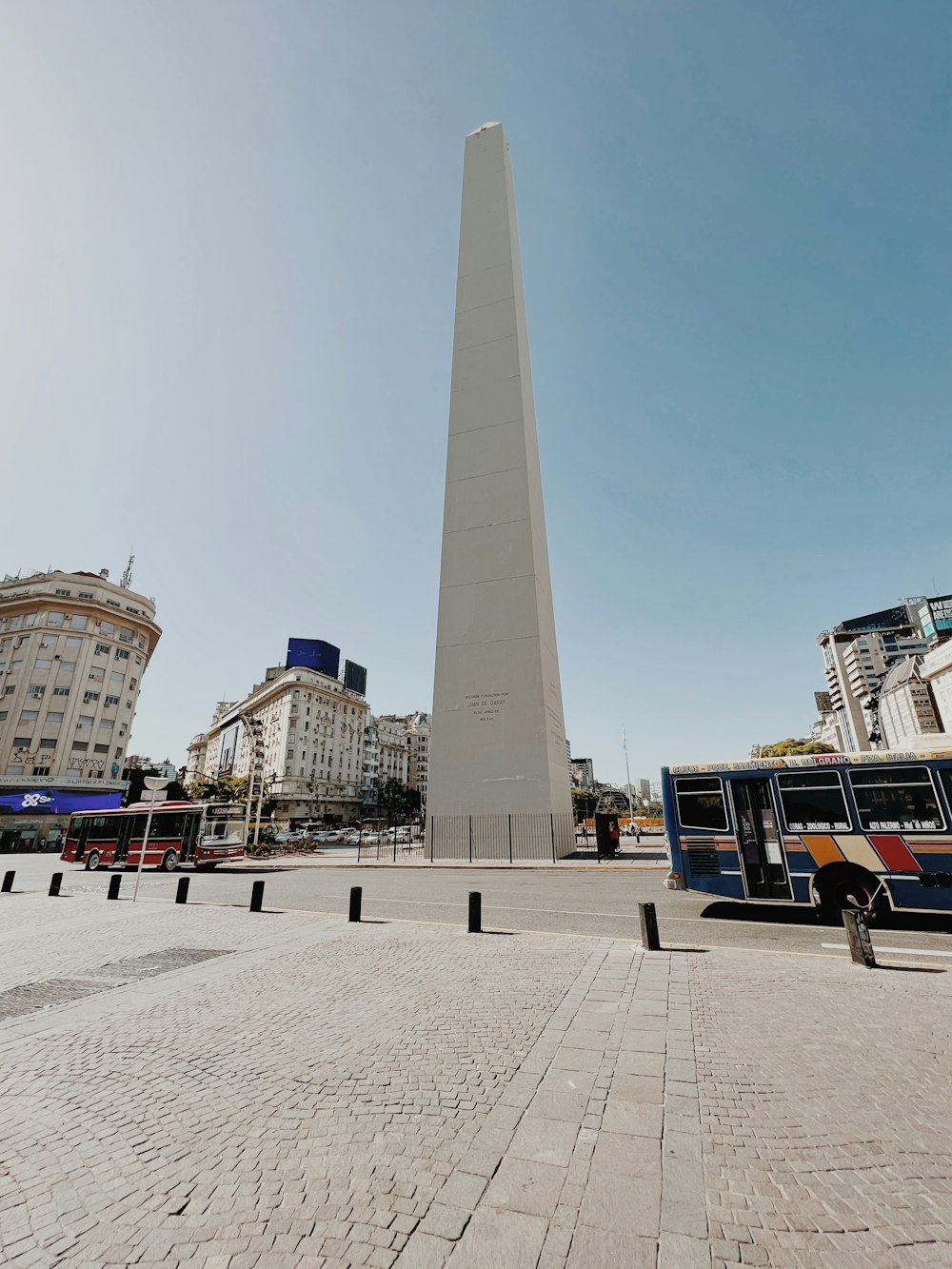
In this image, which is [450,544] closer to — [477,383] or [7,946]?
[477,383]

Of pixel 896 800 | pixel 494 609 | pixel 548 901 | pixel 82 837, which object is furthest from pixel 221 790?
pixel 896 800

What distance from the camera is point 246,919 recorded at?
12.0 m

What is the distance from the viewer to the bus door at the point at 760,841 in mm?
10812

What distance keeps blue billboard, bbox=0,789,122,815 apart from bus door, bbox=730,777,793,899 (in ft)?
169

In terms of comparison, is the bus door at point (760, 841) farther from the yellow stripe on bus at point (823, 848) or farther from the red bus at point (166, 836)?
the red bus at point (166, 836)

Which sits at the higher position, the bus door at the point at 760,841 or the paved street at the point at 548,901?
the bus door at the point at 760,841

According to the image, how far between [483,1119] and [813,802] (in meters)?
9.47

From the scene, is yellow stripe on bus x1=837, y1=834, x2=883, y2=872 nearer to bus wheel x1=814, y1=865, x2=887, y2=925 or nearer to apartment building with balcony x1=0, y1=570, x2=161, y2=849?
bus wheel x1=814, y1=865, x2=887, y2=925

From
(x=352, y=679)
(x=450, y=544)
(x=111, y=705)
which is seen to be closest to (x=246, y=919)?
(x=450, y=544)

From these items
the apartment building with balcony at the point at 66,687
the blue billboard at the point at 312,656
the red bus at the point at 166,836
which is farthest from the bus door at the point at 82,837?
the blue billboard at the point at 312,656

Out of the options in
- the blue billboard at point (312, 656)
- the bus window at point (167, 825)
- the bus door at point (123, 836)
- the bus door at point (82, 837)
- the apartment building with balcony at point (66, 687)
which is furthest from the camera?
the blue billboard at point (312, 656)

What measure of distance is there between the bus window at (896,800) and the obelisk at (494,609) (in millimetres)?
16862

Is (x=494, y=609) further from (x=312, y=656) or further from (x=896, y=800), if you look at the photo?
(x=312, y=656)

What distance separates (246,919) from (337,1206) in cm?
1056
